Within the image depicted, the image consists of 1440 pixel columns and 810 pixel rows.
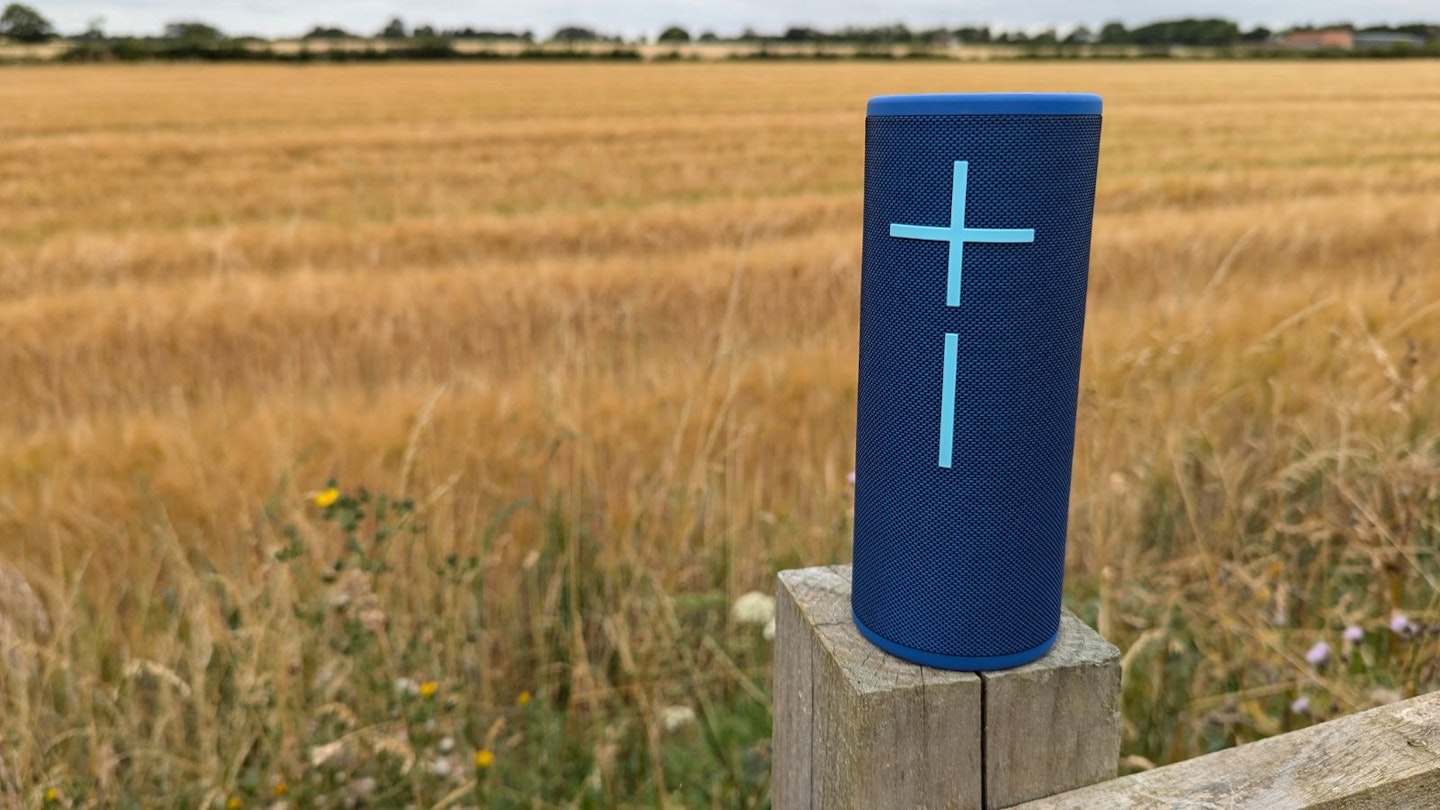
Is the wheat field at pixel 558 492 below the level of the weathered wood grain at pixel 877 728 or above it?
below

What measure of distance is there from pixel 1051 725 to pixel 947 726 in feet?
0.29

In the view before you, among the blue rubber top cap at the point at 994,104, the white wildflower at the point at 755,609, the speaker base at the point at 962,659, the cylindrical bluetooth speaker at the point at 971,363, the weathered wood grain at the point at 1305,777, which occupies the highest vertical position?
the blue rubber top cap at the point at 994,104

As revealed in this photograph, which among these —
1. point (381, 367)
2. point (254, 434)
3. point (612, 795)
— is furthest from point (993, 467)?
point (381, 367)

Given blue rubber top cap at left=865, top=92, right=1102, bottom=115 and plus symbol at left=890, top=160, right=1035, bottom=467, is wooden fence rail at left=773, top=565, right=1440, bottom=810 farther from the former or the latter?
blue rubber top cap at left=865, top=92, right=1102, bottom=115

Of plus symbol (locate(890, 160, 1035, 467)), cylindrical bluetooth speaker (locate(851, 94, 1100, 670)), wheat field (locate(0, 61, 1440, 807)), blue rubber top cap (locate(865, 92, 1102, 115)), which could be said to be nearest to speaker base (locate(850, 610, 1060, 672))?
cylindrical bluetooth speaker (locate(851, 94, 1100, 670))

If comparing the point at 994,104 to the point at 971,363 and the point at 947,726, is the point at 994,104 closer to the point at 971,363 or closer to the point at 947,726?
the point at 971,363

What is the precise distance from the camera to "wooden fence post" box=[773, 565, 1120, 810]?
29.7 inches

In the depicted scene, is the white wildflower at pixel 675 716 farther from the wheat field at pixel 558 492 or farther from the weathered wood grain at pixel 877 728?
the weathered wood grain at pixel 877 728

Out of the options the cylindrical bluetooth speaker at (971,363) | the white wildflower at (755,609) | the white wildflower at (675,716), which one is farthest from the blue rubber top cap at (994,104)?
the white wildflower at (675,716)

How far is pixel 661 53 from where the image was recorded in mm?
41094

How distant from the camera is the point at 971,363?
0.75m

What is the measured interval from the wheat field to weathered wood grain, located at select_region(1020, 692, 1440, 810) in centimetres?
65

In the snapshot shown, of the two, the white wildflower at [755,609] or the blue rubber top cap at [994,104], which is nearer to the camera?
the blue rubber top cap at [994,104]

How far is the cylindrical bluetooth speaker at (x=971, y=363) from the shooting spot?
0.73 metres
